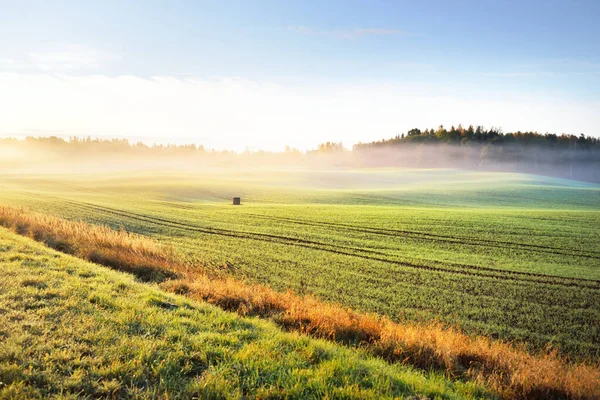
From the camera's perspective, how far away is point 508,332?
39.5 ft

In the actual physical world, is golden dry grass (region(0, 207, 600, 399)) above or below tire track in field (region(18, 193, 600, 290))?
above

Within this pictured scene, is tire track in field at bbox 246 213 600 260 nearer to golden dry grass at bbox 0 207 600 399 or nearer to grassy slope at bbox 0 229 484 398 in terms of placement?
golden dry grass at bbox 0 207 600 399

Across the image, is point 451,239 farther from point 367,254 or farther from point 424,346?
point 424,346

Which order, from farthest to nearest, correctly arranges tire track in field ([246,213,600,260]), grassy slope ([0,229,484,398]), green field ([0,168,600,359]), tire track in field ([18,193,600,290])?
tire track in field ([246,213,600,260]) → tire track in field ([18,193,600,290]) → green field ([0,168,600,359]) → grassy slope ([0,229,484,398])

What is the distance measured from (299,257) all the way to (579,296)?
1183 centimetres

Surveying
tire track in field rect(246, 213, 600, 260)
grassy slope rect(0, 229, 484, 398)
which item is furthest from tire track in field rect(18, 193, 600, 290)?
grassy slope rect(0, 229, 484, 398)

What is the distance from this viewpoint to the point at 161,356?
664 cm

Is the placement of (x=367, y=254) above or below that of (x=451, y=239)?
below

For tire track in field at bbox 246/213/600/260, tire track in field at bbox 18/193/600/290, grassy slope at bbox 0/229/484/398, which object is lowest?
tire track in field at bbox 18/193/600/290

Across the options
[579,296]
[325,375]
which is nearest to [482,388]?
[325,375]

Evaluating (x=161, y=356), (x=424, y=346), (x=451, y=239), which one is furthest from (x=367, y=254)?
(x=161, y=356)

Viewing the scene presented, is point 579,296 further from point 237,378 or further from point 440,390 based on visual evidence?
point 237,378

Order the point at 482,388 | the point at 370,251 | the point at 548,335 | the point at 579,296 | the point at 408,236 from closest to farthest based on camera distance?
the point at 482,388 < the point at 548,335 < the point at 579,296 < the point at 370,251 < the point at 408,236

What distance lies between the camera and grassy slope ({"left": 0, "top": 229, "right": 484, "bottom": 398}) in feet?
19.0
